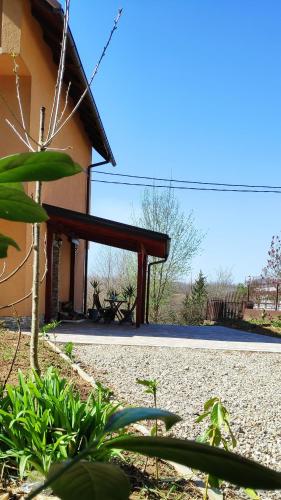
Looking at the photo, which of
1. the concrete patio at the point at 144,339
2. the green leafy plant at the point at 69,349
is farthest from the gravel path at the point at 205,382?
the concrete patio at the point at 144,339

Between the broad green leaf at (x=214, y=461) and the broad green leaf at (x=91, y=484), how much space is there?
0.02 metres

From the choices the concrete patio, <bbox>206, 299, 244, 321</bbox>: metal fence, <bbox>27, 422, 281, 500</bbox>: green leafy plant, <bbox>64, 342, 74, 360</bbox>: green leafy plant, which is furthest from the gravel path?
<bbox>206, 299, 244, 321</bbox>: metal fence

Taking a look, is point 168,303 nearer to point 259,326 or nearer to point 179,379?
A: point 259,326

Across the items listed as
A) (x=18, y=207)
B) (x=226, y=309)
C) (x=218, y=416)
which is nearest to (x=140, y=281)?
(x=218, y=416)

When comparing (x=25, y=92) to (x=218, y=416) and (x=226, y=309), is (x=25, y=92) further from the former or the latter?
(x=226, y=309)

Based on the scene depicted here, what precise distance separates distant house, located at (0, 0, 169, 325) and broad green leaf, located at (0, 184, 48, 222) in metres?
6.59

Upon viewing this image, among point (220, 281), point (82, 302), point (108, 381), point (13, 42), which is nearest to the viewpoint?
point (108, 381)

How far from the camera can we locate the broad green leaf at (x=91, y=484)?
0.36 m

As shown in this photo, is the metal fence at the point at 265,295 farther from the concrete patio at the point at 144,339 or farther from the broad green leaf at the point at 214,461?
the broad green leaf at the point at 214,461

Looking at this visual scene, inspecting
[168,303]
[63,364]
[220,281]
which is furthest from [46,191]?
[220,281]

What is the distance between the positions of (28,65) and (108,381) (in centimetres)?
658

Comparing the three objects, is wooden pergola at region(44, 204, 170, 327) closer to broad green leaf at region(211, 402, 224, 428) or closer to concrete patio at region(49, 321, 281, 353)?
concrete patio at region(49, 321, 281, 353)

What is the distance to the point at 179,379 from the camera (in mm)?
5559

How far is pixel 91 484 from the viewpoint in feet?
1.19
